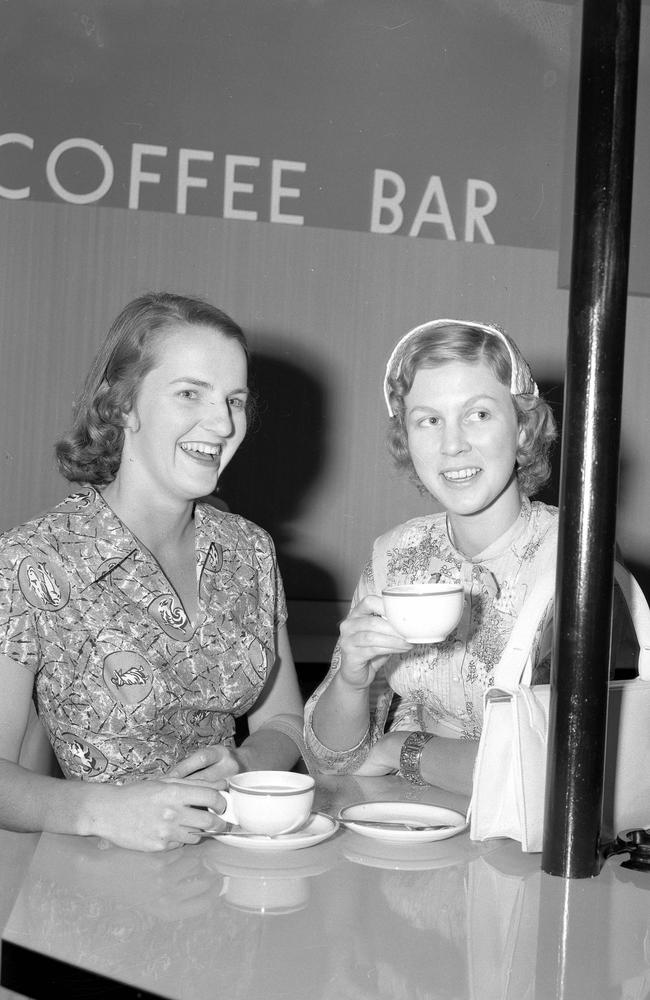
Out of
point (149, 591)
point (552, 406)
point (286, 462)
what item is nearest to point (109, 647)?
point (149, 591)

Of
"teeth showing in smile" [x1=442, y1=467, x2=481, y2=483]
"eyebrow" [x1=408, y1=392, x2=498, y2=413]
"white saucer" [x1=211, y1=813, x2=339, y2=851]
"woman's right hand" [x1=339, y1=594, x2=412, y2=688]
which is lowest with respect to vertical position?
"white saucer" [x1=211, y1=813, x2=339, y2=851]

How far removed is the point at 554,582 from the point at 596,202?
35 cm

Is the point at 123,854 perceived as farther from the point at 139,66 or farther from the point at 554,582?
the point at 139,66

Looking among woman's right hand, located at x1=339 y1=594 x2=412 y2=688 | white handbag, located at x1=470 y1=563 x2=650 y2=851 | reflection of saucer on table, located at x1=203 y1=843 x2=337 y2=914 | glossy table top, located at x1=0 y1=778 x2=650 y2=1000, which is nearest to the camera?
glossy table top, located at x1=0 y1=778 x2=650 y2=1000

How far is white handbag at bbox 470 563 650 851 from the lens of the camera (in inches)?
40.7

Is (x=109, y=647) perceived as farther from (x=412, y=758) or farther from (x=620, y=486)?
(x=620, y=486)

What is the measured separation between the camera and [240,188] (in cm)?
299

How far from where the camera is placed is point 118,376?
163 centimetres

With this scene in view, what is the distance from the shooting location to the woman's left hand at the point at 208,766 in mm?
1242

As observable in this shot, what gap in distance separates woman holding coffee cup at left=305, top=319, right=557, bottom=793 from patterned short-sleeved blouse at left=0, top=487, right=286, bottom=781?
0.16 meters

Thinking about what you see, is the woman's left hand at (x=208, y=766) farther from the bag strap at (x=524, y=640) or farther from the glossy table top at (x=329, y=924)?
the bag strap at (x=524, y=640)

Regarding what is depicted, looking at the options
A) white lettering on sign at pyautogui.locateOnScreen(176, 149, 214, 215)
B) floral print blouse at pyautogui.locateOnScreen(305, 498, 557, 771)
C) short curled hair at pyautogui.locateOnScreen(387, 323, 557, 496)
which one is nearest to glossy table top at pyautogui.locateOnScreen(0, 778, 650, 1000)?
floral print blouse at pyautogui.locateOnScreen(305, 498, 557, 771)

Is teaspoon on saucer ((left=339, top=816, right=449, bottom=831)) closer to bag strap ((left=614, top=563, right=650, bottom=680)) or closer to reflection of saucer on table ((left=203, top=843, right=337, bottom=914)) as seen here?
reflection of saucer on table ((left=203, top=843, right=337, bottom=914))

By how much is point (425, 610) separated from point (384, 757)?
16.3 inches
